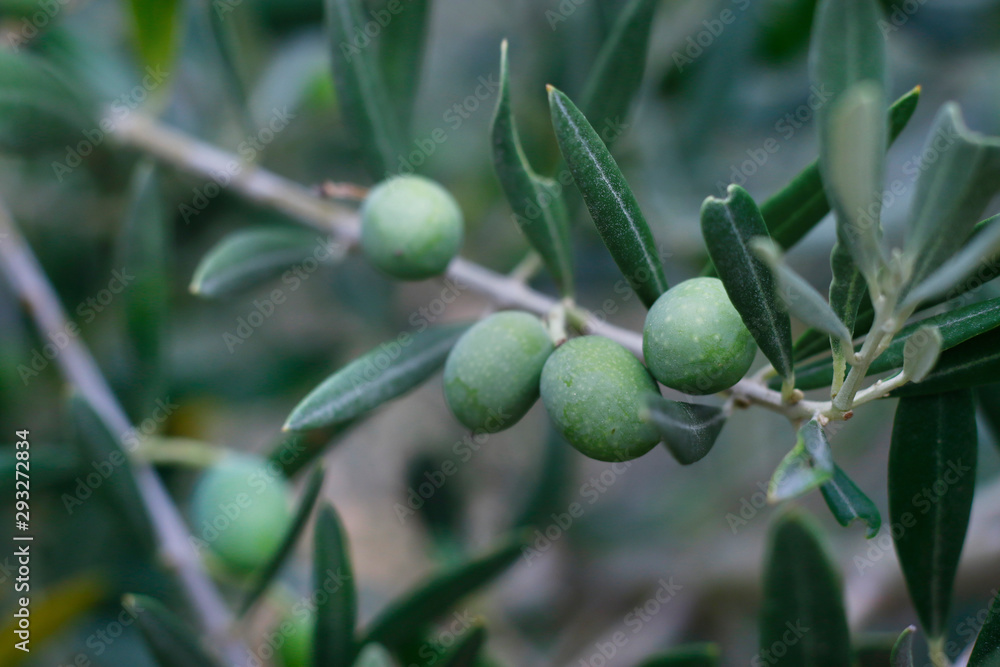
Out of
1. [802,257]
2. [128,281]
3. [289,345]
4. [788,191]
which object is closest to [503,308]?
[788,191]

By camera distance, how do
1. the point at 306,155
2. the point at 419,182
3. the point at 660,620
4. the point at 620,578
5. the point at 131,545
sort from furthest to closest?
the point at 306,155
the point at 620,578
the point at 660,620
the point at 131,545
the point at 419,182

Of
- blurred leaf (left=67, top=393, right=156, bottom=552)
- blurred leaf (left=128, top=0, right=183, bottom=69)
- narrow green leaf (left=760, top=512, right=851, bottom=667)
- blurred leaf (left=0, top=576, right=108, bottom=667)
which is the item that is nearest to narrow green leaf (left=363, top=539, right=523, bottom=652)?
narrow green leaf (left=760, top=512, right=851, bottom=667)

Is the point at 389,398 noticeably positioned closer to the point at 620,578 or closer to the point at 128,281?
the point at 128,281

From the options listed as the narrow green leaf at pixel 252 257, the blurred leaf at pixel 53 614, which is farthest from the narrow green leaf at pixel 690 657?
the blurred leaf at pixel 53 614

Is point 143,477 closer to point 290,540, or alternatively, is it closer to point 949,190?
point 290,540

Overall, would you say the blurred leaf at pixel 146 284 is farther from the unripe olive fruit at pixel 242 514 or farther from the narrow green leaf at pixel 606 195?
the narrow green leaf at pixel 606 195

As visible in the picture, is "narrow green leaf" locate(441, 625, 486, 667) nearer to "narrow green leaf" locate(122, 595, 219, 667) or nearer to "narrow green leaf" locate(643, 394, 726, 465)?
"narrow green leaf" locate(122, 595, 219, 667)
